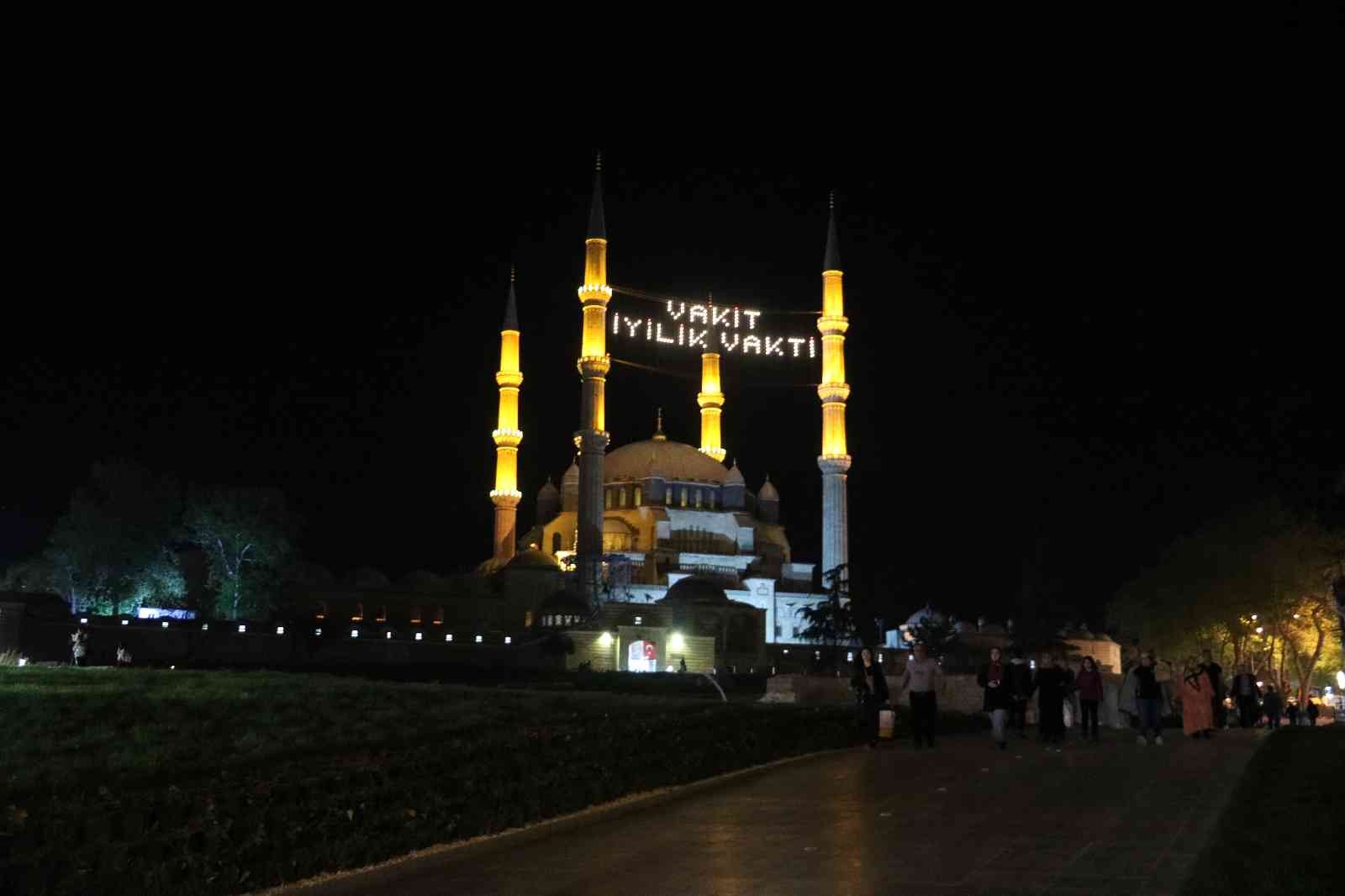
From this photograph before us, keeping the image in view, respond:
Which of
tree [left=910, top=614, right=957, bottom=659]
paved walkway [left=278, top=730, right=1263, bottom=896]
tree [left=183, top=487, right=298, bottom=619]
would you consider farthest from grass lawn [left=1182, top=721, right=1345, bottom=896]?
tree [left=910, top=614, right=957, bottom=659]

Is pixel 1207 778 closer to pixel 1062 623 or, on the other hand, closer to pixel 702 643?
pixel 702 643

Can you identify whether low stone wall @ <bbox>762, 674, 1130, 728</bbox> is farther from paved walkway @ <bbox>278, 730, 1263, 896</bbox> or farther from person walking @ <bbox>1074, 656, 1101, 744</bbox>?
paved walkway @ <bbox>278, 730, 1263, 896</bbox>

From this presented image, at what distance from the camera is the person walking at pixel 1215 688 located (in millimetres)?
20219

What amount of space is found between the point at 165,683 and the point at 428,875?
1639cm

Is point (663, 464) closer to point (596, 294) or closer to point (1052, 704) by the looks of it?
point (596, 294)

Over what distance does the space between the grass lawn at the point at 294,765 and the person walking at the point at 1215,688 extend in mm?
5322

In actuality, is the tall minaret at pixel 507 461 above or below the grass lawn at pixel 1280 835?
above

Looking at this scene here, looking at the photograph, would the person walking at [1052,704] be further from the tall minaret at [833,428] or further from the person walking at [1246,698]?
the tall minaret at [833,428]

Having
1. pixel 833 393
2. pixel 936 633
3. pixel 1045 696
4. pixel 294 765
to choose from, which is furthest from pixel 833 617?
pixel 294 765

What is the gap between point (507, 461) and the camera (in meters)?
74.6

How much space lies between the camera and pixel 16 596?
43781mm

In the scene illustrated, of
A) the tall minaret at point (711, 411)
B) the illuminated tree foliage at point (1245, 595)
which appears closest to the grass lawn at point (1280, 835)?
the illuminated tree foliage at point (1245, 595)

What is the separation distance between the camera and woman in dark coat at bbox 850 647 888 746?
17.7 m

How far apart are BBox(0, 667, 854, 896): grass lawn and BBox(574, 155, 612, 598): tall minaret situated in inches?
1549
